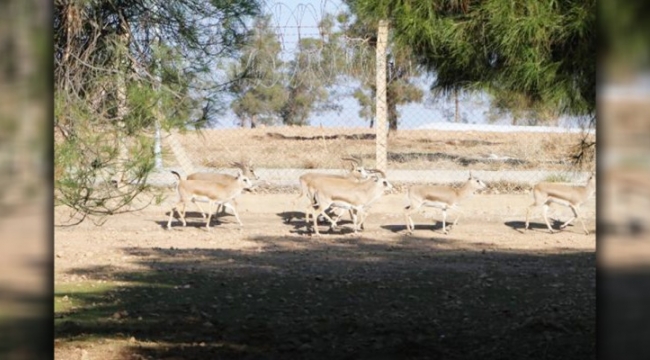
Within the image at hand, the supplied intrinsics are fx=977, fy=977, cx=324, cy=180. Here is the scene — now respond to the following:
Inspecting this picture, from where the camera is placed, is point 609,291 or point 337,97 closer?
point 609,291

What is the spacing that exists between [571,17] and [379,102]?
334 inches

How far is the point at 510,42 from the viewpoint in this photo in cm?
493

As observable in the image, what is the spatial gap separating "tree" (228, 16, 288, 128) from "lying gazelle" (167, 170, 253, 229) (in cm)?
97

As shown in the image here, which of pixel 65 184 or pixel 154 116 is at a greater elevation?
pixel 154 116

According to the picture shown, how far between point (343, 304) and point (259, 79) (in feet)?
9.47

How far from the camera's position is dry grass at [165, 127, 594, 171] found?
16609 mm

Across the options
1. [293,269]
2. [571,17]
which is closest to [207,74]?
[571,17]

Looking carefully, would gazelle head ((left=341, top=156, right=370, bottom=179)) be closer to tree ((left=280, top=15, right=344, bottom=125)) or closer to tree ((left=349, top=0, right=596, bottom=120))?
tree ((left=280, top=15, right=344, bottom=125))

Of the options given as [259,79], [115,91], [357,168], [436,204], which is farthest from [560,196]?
[115,91]

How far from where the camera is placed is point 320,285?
9.53 meters

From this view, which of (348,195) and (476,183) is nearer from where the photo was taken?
(348,195)

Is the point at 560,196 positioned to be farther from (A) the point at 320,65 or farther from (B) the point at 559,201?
(A) the point at 320,65

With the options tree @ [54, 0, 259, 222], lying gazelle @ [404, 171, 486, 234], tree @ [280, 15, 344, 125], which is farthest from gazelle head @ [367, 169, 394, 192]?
tree @ [54, 0, 259, 222]

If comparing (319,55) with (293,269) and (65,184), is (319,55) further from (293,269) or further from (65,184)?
(65,184)
